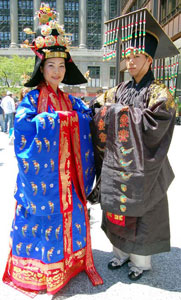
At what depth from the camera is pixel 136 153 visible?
71.1 inches

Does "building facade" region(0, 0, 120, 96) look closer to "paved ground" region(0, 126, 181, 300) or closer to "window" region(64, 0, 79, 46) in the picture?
"window" region(64, 0, 79, 46)

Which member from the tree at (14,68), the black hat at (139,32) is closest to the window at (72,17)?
the tree at (14,68)

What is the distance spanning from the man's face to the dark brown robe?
56mm

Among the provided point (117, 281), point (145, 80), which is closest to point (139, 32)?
point (145, 80)

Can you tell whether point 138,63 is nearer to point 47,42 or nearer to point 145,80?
point 145,80

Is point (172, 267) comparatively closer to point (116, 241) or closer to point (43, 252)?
point (116, 241)

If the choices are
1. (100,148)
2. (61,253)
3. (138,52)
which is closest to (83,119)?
(100,148)

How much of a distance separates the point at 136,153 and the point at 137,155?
1cm

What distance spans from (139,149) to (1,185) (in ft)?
11.4

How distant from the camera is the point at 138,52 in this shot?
2.02 m

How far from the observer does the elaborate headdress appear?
6.63 ft

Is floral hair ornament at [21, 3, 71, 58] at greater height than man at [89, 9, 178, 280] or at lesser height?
greater

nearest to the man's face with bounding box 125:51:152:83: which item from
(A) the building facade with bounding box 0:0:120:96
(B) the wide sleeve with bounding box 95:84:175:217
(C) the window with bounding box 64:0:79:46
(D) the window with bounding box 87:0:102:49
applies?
(B) the wide sleeve with bounding box 95:84:175:217

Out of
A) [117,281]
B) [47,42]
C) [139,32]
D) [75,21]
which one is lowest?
[117,281]
